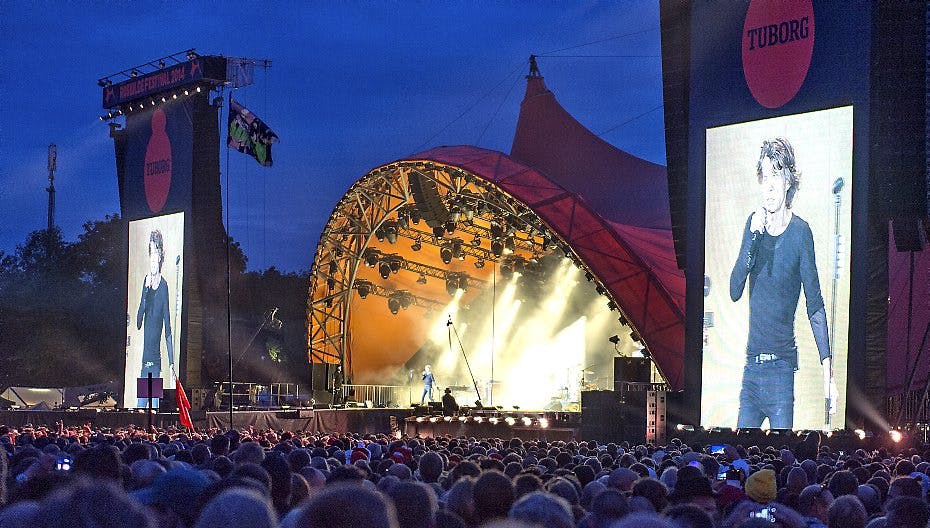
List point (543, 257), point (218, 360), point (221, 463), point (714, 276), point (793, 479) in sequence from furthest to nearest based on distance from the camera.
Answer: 1. point (218, 360)
2. point (543, 257)
3. point (714, 276)
4. point (793, 479)
5. point (221, 463)

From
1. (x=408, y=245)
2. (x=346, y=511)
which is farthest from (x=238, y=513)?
(x=408, y=245)

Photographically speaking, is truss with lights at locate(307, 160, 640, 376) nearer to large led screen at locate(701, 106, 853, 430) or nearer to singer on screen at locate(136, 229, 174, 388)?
singer on screen at locate(136, 229, 174, 388)

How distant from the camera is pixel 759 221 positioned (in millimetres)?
24297

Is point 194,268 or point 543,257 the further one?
point 543,257

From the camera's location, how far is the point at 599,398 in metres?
27.1

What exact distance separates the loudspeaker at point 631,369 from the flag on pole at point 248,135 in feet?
33.5

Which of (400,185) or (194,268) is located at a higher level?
(400,185)

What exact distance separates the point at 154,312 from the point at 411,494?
34.1 metres

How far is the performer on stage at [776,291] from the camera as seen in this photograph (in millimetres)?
23250

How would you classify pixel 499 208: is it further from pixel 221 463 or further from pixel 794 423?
pixel 221 463

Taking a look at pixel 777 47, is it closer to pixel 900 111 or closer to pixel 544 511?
pixel 900 111

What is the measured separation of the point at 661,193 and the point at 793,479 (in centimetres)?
3221

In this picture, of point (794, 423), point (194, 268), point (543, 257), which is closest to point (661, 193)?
point (543, 257)

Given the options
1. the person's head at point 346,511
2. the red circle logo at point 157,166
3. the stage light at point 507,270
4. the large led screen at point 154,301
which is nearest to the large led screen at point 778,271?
the large led screen at point 154,301
